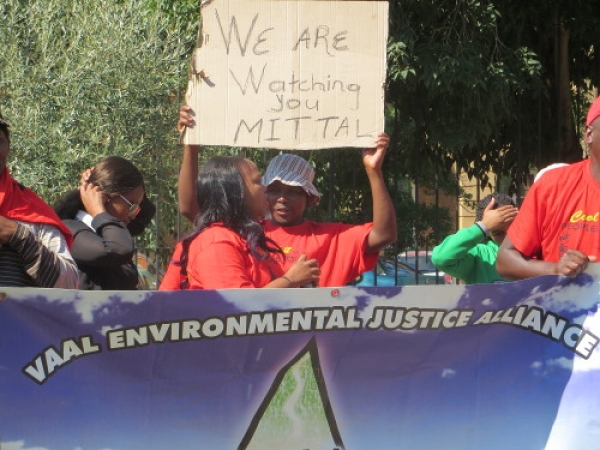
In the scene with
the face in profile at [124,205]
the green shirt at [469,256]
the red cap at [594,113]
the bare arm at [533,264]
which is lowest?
the green shirt at [469,256]

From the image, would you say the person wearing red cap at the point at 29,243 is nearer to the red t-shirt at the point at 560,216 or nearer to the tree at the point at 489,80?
the red t-shirt at the point at 560,216

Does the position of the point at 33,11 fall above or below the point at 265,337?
above

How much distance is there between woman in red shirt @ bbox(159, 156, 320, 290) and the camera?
12.2 feet

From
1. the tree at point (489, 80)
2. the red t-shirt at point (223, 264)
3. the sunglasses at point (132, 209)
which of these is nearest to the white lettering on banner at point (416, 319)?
the red t-shirt at point (223, 264)

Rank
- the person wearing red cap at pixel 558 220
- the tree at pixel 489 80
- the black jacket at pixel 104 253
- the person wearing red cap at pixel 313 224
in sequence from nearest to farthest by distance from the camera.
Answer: the person wearing red cap at pixel 558 220, the black jacket at pixel 104 253, the person wearing red cap at pixel 313 224, the tree at pixel 489 80

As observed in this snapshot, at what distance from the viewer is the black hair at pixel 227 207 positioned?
12.7ft

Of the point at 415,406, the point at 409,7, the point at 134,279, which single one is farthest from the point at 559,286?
the point at 409,7

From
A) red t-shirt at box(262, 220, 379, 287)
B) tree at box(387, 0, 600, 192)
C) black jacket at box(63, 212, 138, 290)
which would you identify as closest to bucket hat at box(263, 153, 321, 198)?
red t-shirt at box(262, 220, 379, 287)

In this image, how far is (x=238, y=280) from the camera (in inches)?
145

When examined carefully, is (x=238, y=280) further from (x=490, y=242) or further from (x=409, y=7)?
(x=409, y=7)

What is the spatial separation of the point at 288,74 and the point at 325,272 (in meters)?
0.75

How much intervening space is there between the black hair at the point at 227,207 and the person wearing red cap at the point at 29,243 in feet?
1.34

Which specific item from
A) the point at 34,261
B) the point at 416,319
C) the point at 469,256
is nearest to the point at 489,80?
the point at 469,256

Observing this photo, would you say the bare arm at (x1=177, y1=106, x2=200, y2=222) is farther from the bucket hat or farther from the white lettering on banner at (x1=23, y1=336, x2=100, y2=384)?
the white lettering on banner at (x1=23, y1=336, x2=100, y2=384)
